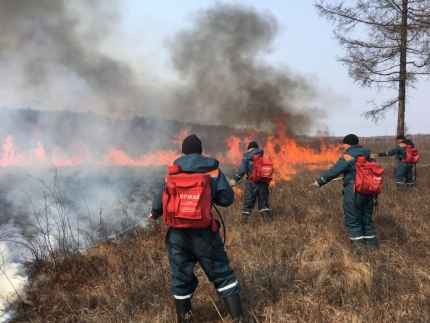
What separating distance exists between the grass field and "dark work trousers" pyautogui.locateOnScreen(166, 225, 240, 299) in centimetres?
29

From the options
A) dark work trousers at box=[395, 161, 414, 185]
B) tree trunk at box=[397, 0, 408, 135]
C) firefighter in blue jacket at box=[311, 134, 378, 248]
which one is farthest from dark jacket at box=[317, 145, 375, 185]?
tree trunk at box=[397, 0, 408, 135]

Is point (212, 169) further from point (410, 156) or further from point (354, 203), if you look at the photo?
point (410, 156)

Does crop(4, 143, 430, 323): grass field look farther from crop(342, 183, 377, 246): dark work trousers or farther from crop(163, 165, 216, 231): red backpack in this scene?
crop(163, 165, 216, 231): red backpack

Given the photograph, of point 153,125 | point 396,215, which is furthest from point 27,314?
point 153,125

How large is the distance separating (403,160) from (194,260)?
9055mm

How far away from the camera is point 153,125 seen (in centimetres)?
2205

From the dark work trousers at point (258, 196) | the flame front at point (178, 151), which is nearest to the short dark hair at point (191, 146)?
the dark work trousers at point (258, 196)

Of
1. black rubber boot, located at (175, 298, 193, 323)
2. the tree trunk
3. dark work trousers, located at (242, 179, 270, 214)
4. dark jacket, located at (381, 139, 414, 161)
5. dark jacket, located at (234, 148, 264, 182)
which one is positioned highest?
the tree trunk

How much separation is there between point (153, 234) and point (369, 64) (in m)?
9.52

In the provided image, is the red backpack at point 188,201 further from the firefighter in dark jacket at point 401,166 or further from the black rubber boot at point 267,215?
the firefighter in dark jacket at point 401,166

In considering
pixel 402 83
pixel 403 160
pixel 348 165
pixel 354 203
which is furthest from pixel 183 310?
A: pixel 402 83

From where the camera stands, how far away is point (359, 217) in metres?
4.75

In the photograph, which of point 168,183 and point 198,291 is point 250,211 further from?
point 168,183

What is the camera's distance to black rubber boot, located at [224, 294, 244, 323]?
106 inches
